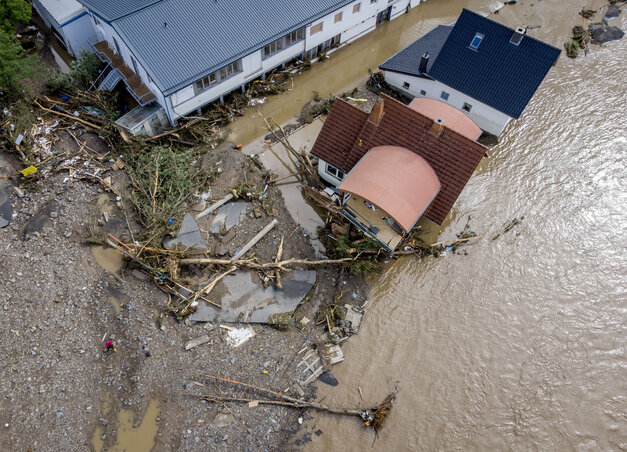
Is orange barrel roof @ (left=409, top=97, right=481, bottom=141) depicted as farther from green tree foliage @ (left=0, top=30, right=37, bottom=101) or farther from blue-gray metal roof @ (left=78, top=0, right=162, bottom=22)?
green tree foliage @ (left=0, top=30, right=37, bottom=101)

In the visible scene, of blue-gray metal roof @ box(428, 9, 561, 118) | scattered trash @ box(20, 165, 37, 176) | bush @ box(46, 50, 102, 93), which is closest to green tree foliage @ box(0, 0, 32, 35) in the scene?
bush @ box(46, 50, 102, 93)

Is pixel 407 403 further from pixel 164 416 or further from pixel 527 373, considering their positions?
pixel 164 416

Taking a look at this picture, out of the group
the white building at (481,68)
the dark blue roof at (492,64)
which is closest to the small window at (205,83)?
the white building at (481,68)

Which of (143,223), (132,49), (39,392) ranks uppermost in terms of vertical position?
(132,49)

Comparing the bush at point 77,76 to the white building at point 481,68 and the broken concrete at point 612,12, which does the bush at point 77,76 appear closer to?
the white building at point 481,68

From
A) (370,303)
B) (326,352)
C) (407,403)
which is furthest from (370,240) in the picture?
(407,403)
